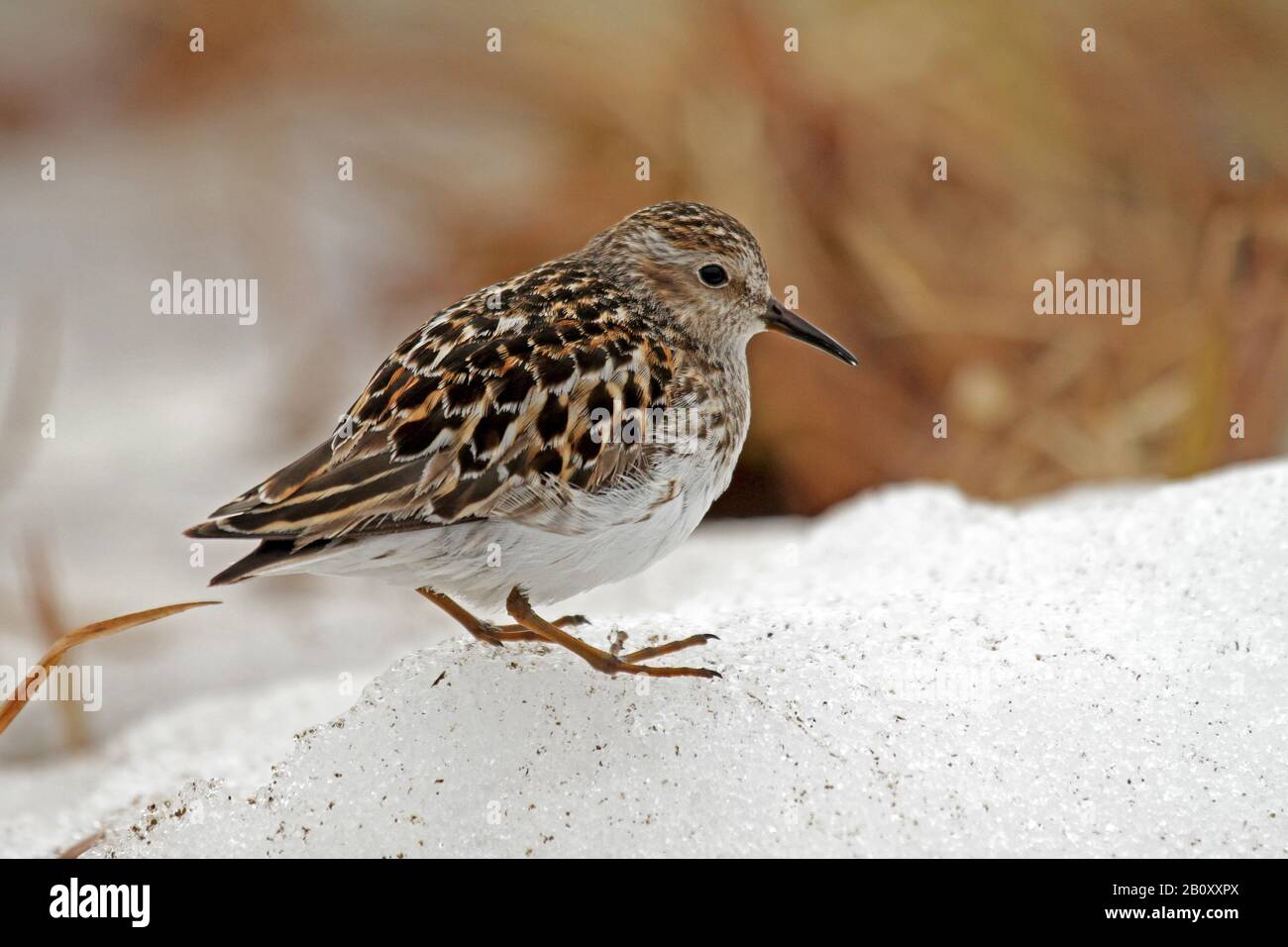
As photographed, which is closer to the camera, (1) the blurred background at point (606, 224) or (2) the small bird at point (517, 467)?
(2) the small bird at point (517, 467)

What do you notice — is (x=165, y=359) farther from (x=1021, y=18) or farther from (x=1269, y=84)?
(x=1269, y=84)

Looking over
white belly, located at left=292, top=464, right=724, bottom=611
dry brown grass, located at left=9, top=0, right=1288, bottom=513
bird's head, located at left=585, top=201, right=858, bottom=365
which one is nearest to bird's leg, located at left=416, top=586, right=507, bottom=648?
white belly, located at left=292, top=464, right=724, bottom=611

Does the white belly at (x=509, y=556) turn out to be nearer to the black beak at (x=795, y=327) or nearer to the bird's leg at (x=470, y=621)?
the bird's leg at (x=470, y=621)

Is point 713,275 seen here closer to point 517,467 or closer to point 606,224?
point 517,467

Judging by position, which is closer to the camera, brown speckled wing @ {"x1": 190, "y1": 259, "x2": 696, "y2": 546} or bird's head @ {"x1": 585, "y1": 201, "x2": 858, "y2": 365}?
brown speckled wing @ {"x1": 190, "y1": 259, "x2": 696, "y2": 546}

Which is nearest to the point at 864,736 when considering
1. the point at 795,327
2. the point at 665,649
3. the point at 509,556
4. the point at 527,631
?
the point at 665,649

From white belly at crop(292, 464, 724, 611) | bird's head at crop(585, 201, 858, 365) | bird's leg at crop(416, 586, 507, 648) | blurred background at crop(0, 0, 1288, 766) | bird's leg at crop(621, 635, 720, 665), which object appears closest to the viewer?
white belly at crop(292, 464, 724, 611)

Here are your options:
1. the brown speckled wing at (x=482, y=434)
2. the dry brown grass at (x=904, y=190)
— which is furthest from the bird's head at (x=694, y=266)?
the dry brown grass at (x=904, y=190)

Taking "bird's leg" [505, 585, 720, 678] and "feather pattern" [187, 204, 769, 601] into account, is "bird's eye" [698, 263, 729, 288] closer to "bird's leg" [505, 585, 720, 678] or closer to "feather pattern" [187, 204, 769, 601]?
"feather pattern" [187, 204, 769, 601]
